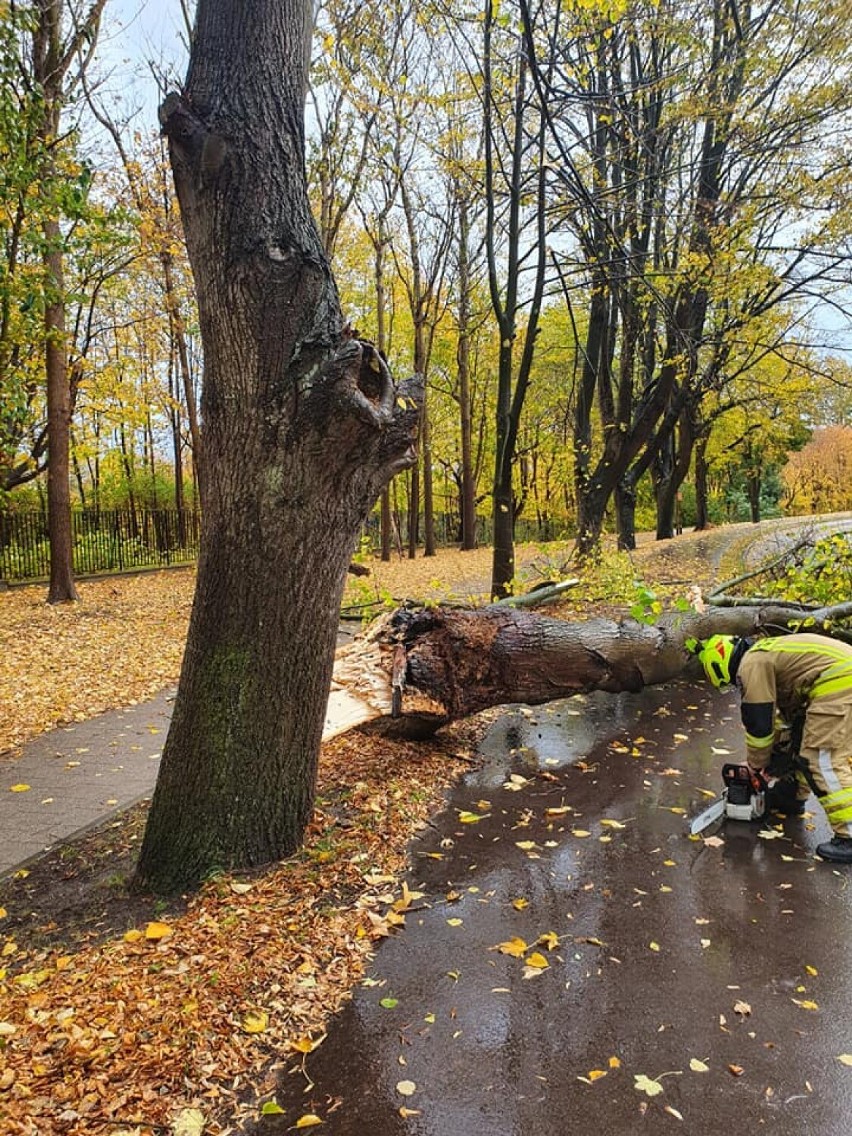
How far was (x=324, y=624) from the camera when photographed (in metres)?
3.62

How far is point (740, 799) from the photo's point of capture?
174 inches

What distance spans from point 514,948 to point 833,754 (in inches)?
91.5

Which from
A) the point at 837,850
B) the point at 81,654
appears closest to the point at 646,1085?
the point at 837,850

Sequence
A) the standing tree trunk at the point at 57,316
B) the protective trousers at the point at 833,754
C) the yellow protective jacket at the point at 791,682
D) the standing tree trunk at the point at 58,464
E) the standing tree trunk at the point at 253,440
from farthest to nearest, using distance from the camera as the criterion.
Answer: the standing tree trunk at the point at 58,464
the standing tree trunk at the point at 57,316
the yellow protective jacket at the point at 791,682
the protective trousers at the point at 833,754
the standing tree trunk at the point at 253,440

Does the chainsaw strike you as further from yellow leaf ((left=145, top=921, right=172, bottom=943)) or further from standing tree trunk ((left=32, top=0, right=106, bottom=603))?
standing tree trunk ((left=32, top=0, right=106, bottom=603))

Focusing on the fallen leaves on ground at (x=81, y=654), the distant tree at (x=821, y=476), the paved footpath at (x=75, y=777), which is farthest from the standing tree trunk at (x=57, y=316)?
the distant tree at (x=821, y=476)

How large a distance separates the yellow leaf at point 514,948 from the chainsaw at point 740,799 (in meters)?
1.69

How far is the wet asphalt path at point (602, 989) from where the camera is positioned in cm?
231

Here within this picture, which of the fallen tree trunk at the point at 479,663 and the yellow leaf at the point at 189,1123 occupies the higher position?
the fallen tree trunk at the point at 479,663

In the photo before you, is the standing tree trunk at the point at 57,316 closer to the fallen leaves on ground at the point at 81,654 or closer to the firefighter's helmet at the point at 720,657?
the fallen leaves on ground at the point at 81,654

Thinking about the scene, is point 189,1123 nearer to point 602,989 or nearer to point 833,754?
point 602,989

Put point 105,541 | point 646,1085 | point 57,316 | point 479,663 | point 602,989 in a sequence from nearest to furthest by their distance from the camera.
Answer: point 646,1085
point 602,989
point 479,663
point 57,316
point 105,541

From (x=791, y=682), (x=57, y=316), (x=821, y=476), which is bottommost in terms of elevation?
(x=791, y=682)

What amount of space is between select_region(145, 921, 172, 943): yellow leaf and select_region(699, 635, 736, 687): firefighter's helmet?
140 inches
